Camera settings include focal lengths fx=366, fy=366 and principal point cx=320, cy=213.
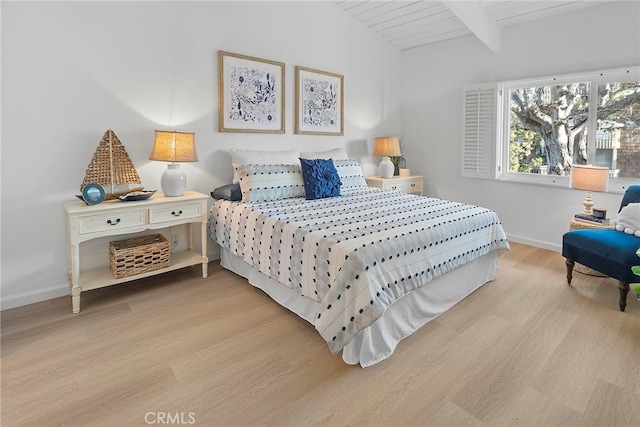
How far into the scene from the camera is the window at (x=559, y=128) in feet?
11.5

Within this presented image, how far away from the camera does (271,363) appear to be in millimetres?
1996

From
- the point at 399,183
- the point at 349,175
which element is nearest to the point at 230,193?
the point at 349,175

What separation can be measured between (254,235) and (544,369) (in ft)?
6.48

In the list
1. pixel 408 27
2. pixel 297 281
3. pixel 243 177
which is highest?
pixel 408 27

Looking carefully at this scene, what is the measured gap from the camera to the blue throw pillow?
3.30 meters

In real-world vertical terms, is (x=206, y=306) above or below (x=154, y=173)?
below

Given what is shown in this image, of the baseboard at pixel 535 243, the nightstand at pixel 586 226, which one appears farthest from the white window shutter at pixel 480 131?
the nightstand at pixel 586 226

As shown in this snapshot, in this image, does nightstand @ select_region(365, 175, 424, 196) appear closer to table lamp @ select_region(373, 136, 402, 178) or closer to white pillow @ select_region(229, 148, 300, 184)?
table lamp @ select_region(373, 136, 402, 178)

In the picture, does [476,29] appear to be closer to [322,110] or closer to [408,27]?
[408,27]

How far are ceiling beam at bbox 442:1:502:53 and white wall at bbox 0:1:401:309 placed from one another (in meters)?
1.59

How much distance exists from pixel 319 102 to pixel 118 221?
2.60m

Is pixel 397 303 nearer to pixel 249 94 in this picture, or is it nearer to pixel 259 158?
pixel 259 158

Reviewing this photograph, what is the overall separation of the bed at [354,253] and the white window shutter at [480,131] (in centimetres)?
168

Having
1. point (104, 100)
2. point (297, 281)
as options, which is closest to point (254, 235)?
point (297, 281)
